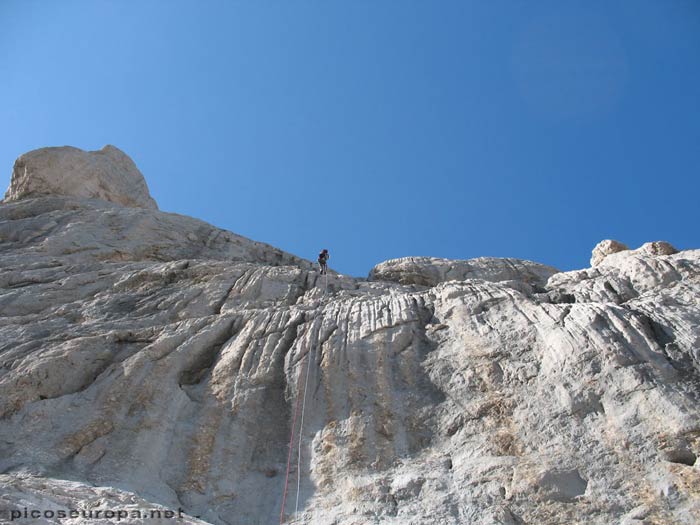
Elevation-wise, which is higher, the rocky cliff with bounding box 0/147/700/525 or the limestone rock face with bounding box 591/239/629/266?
the limestone rock face with bounding box 591/239/629/266

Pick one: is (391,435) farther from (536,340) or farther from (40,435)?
(40,435)

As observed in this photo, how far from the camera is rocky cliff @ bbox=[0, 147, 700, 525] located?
11.9 m

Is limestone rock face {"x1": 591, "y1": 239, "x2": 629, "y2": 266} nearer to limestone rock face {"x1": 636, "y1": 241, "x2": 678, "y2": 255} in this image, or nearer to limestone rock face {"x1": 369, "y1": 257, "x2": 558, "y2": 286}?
limestone rock face {"x1": 369, "y1": 257, "x2": 558, "y2": 286}

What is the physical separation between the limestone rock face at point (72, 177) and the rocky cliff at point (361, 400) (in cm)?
1470

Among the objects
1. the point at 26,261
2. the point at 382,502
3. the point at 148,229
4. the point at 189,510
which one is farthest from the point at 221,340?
the point at 148,229

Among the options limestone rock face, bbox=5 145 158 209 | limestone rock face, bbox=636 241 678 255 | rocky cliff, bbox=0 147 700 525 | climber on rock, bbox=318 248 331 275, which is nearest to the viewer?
rocky cliff, bbox=0 147 700 525

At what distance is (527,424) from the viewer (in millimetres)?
13367

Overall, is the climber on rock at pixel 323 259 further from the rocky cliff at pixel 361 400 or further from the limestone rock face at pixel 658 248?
the limestone rock face at pixel 658 248

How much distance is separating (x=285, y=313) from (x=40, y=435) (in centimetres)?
695

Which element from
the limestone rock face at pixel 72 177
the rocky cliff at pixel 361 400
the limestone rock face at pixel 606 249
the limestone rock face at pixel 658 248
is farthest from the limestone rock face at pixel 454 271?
the limestone rock face at pixel 72 177

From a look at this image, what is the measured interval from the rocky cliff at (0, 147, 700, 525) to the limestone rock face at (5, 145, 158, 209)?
14.7 m

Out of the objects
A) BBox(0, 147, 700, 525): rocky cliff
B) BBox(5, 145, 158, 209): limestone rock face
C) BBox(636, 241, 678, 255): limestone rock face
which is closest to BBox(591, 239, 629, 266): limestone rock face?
BBox(636, 241, 678, 255): limestone rock face

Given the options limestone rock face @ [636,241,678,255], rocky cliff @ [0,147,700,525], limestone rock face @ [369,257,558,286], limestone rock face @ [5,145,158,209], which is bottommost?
rocky cliff @ [0,147,700,525]

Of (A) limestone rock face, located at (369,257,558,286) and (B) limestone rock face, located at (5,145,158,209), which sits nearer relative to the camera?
(A) limestone rock face, located at (369,257,558,286)
